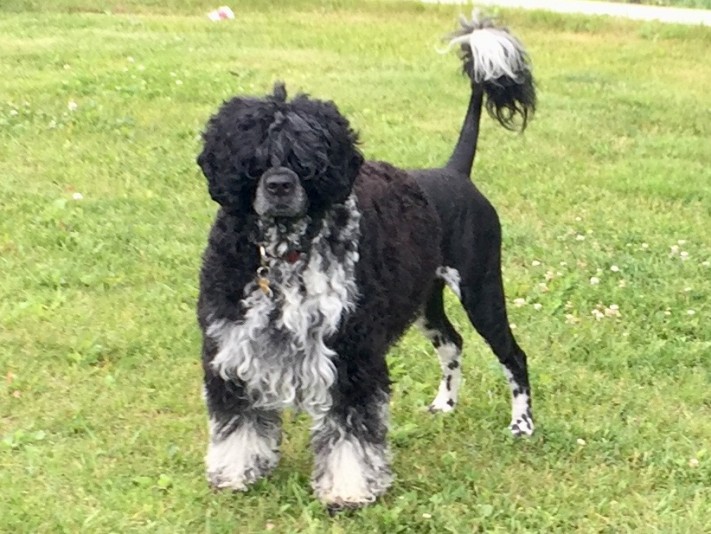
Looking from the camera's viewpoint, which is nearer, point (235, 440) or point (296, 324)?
point (296, 324)

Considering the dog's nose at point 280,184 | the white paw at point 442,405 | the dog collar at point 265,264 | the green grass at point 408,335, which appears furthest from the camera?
the white paw at point 442,405

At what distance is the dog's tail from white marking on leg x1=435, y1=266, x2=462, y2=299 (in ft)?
1.69

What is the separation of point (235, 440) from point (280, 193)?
4.12ft

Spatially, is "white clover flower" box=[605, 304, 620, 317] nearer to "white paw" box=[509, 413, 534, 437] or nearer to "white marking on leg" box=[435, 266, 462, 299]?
"white paw" box=[509, 413, 534, 437]

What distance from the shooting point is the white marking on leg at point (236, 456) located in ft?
14.5

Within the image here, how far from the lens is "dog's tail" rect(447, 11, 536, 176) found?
503 cm

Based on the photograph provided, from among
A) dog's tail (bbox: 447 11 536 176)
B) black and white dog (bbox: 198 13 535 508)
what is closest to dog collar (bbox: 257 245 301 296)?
black and white dog (bbox: 198 13 535 508)

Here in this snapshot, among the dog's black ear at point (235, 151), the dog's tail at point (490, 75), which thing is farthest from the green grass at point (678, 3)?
the dog's black ear at point (235, 151)

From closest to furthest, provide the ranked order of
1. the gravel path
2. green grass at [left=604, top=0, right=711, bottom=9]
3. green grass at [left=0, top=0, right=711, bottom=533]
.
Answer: green grass at [left=0, top=0, right=711, bottom=533] < the gravel path < green grass at [left=604, top=0, right=711, bottom=9]

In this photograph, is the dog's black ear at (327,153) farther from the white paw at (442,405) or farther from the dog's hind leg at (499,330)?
the white paw at (442,405)

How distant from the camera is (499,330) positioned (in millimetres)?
5074

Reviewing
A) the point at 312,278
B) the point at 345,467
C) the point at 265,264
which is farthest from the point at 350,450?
the point at 265,264

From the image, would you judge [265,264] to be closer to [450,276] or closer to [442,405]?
[450,276]

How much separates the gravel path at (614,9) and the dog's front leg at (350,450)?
1370 cm
